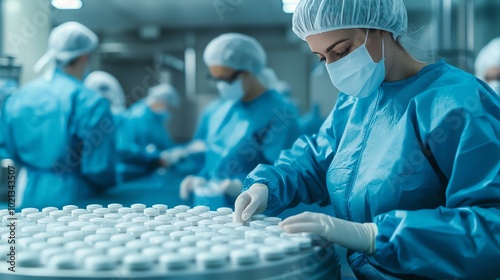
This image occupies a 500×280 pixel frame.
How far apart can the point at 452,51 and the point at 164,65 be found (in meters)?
5.06

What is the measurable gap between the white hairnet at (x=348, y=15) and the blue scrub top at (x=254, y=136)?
1.14 metres

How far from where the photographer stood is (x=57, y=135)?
2.37m

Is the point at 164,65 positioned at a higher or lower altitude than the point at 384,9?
higher

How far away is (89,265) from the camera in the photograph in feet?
2.59

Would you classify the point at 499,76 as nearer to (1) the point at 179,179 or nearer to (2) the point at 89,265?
(1) the point at 179,179

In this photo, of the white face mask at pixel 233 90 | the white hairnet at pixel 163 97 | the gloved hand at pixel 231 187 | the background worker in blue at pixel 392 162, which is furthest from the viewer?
the white hairnet at pixel 163 97

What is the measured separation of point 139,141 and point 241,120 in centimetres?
246

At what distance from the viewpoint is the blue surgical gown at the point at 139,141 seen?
4.13 metres

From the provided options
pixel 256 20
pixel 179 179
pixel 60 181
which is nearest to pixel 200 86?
pixel 256 20

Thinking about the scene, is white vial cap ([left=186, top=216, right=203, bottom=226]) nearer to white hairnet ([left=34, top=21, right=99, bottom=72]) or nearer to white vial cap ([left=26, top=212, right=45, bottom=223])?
white vial cap ([left=26, top=212, right=45, bottom=223])

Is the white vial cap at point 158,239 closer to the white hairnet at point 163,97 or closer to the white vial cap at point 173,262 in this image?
the white vial cap at point 173,262

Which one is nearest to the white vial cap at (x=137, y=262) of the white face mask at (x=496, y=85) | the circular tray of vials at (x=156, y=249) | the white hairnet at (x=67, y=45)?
the circular tray of vials at (x=156, y=249)

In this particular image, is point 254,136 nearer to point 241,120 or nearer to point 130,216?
point 241,120

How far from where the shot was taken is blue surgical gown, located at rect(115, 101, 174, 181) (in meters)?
4.13
